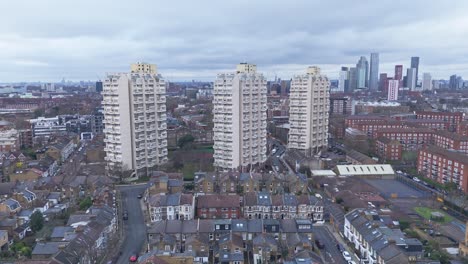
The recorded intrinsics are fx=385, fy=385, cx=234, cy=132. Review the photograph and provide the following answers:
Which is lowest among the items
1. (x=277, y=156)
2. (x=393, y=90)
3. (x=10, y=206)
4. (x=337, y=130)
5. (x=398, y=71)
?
(x=277, y=156)

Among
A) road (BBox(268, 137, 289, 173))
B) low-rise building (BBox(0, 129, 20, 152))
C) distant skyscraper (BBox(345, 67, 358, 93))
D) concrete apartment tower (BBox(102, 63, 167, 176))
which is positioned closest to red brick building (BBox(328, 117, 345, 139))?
road (BBox(268, 137, 289, 173))

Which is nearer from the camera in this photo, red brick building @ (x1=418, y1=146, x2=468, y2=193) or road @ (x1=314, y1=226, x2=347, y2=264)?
road @ (x1=314, y1=226, x2=347, y2=264)

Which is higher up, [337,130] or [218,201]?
[337,130]

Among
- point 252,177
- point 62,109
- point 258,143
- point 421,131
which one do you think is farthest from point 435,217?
point 62,109

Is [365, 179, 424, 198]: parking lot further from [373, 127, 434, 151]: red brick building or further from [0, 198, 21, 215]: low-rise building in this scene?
[0, 198, 21, 215]: low-rise building

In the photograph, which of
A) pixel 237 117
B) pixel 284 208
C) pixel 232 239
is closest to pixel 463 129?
pixel 237 117

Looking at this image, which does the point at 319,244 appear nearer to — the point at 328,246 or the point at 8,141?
the point at 328,246
